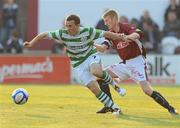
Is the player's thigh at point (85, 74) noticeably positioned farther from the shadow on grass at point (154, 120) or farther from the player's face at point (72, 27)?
the shadow on grass at point (154, 120)

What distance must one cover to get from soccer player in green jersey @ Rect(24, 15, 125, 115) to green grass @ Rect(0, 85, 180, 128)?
19.7 inches

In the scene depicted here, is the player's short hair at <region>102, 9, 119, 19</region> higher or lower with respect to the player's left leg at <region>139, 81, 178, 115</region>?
higher

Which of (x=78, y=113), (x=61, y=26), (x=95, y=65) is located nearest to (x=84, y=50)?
(x=95, y=65)

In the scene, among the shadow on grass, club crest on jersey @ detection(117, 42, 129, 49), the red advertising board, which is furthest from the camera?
the red advertising board


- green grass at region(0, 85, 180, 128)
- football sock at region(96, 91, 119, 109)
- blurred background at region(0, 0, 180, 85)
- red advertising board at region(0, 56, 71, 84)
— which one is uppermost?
football sock at region(96, 91, 119, 109)

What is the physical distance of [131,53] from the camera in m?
12.7

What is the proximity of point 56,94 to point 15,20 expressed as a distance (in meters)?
9.52

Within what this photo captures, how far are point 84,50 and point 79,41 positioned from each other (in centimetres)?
22

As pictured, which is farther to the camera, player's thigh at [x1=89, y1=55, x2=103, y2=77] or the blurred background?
the blurred background

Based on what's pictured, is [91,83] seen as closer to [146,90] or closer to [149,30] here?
[146,90]

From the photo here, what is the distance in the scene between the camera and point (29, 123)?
1107cm

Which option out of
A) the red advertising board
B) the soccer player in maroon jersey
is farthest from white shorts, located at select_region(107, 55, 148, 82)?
the red advertising board

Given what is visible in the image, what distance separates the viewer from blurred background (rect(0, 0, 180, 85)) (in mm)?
Result: 23641

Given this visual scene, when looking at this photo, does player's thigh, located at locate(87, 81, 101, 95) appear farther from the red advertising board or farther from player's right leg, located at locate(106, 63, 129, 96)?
the red advertising board
